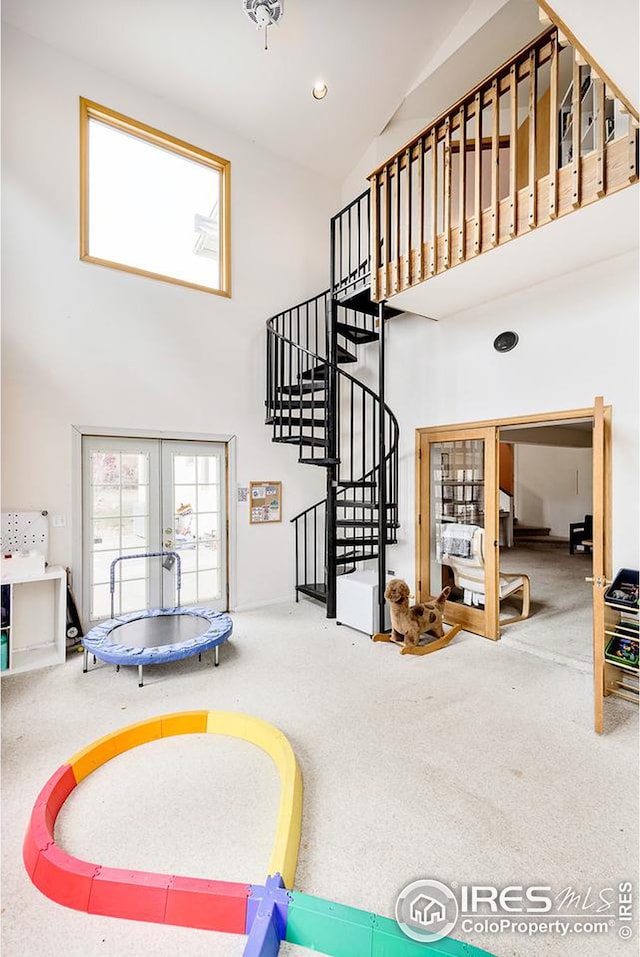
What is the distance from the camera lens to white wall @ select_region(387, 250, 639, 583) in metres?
3.36

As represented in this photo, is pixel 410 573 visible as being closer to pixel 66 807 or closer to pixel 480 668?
pixel 480 668

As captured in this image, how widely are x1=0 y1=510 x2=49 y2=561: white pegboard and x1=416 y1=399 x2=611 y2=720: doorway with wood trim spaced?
369 centimetres


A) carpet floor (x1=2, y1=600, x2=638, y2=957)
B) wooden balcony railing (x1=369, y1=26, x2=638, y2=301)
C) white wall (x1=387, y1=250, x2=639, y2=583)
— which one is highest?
wooden balcony railing (x1=369, y1=26, x2=638, y2=301)

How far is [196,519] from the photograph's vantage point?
5.04 m

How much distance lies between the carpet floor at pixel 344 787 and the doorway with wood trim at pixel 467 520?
953 millimetres

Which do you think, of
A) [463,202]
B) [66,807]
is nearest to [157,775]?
[66,807]

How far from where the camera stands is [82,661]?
3.87m

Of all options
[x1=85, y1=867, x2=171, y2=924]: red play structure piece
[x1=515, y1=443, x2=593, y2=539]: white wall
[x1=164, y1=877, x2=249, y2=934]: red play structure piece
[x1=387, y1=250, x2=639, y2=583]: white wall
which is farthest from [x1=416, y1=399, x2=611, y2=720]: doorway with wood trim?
[x1=515, y1=443, x2=593, y2=539]: white wall

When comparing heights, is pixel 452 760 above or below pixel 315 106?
below

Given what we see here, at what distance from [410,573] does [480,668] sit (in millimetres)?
1599

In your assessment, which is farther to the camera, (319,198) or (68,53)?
(319,198)

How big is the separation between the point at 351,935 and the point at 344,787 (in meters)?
0.82

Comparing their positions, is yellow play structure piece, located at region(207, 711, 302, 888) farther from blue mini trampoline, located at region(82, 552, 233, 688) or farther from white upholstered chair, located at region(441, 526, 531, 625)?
white upholstered chair, located at region(441, 526, 531, 625)

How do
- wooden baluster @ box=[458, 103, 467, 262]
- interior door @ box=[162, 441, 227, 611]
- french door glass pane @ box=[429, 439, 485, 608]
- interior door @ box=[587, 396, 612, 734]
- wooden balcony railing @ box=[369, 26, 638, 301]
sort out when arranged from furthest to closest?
interior door @ box=[162, 441, 227, 611] < french door glass pane @ box=[429, 439, 485, 608] < wooden baluster @ box=[458, 103, 467, 262] < interior door @ box=[587, 396, 612, 734] < wooden balcony railing @ box=[369, 26, 638, 301]
